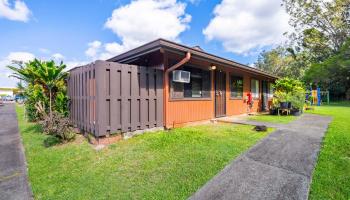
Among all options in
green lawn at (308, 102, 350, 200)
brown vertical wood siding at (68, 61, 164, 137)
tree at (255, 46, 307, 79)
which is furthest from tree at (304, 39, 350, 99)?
brown vertical wood siding at (68, 61, 164, 137)

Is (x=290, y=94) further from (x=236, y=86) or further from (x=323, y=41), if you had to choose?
(x=323, y=41)

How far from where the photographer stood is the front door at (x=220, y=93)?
7.45 metres

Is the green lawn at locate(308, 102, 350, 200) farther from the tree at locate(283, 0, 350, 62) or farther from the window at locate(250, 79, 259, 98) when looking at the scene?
the tree at locate(283, 0, 350, 62)

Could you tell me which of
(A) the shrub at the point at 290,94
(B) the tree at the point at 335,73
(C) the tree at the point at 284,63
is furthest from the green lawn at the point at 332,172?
(C) the tree at the point at 284,63

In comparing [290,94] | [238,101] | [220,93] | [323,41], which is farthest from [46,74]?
[323,41]

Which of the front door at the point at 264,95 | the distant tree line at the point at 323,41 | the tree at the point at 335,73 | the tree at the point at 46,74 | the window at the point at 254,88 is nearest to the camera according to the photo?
the tree at the point at 46,74

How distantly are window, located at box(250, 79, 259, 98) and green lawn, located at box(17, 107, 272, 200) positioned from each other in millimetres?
6028

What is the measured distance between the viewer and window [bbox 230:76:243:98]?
8.51 m

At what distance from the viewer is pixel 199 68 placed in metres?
6.47

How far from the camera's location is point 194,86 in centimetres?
635

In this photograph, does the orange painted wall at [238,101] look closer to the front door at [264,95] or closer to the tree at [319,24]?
the front door at [264,95]

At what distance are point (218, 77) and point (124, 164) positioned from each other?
5.40m

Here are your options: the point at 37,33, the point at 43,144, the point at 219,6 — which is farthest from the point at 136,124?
the point at 219,6

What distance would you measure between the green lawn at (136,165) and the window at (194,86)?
4.64 feet
